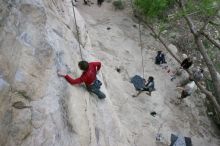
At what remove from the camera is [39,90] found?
6.34 meters

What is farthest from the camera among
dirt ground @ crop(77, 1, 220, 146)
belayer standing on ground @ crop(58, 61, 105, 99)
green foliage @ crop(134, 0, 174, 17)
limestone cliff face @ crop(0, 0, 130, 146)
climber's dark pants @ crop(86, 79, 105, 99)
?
green foliage @ crop(134, 0, 174, 17)

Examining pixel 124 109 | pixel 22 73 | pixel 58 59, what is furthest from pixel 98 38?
pixel 22 73

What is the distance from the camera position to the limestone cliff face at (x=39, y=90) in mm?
5855

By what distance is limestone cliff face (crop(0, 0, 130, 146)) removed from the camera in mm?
5855

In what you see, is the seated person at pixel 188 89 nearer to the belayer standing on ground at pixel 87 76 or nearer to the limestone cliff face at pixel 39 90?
the limestone cliff face at pixel 39 90

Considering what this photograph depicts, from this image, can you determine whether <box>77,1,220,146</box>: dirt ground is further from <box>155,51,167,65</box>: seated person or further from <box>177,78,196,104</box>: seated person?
<box>177,78,196,104</box>: seated person

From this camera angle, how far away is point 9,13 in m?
6.40

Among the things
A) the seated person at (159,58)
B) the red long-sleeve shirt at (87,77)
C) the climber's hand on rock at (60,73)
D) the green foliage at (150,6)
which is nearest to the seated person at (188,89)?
the seated person at (159,58)

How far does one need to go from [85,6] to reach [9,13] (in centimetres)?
1010

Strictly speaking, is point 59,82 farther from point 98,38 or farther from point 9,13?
point 98,38

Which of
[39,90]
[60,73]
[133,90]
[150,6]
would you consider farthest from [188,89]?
[39,90]

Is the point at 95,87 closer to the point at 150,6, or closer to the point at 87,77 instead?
the point at 87,77

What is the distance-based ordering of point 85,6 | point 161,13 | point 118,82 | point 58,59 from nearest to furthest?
1. point 58,59
2. point 118,82
3. point 85,6
4. point 161,13

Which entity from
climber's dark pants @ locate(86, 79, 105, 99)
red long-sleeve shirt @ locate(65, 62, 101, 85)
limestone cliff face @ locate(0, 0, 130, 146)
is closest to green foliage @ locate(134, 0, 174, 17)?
limestone cliff face @ locate(0, 0, 130, 146)
